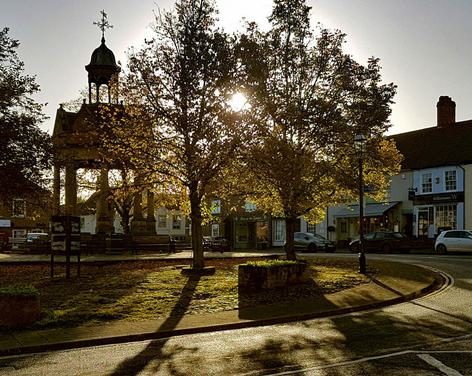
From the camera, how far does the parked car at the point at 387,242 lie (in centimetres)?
4031

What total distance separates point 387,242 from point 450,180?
26.3ft

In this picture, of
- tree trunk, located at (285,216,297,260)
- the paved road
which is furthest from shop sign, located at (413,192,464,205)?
the paved road

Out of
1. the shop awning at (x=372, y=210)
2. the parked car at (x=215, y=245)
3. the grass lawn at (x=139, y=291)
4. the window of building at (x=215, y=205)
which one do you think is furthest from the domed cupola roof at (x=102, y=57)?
the shop awning at (x=372, y=210)

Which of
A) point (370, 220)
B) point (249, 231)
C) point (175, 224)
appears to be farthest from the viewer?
point (175, 224)

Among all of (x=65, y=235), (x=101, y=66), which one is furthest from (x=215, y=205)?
(x=101, y=66)

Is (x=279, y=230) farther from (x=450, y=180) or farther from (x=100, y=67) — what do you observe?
(x=100, y=67)

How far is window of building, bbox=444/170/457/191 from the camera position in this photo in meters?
43.6

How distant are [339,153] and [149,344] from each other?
Answer: 17.1 m

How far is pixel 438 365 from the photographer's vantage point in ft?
24.4

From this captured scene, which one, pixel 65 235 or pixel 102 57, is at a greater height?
pixel 102 57

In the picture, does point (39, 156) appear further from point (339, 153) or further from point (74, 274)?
point (339, 153)

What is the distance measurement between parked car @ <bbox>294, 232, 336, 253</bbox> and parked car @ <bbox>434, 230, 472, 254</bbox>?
33.4 ft

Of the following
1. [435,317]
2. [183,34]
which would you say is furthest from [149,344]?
[183,34]

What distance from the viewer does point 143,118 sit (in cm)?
1964
